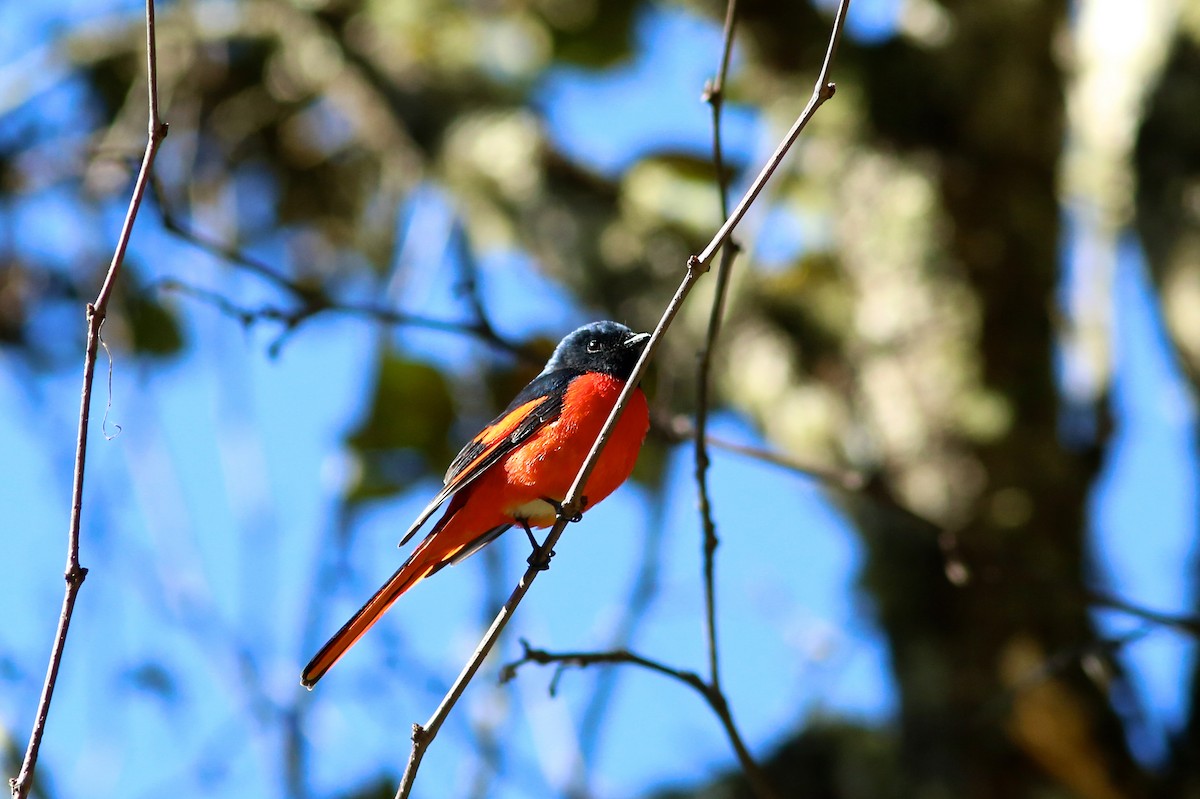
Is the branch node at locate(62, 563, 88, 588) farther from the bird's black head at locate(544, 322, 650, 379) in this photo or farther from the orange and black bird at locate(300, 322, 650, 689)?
the bird's black head at locate(544, 322, 650, 379)

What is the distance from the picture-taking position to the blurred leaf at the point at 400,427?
551 centimetres

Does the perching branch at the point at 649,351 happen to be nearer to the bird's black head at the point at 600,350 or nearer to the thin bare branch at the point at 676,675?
the thin bare branch at the point at 676,675

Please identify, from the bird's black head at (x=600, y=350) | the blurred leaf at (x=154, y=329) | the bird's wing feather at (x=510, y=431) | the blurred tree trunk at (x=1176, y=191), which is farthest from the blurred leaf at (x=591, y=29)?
the bird's wing feather at (x=510, y=431)

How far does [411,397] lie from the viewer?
5.54 metres

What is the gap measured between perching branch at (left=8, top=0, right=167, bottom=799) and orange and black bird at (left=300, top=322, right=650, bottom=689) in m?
1.32

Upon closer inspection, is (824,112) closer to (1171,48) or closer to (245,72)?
(1171,48)

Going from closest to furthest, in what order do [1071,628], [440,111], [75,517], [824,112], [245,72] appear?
[75,517]
[1071,628]
[824,112]
[440,111]
[245,72]

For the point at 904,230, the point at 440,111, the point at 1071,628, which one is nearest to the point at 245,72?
the point at 440,111

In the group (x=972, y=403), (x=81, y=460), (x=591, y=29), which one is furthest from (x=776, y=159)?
(x=591, y=29)

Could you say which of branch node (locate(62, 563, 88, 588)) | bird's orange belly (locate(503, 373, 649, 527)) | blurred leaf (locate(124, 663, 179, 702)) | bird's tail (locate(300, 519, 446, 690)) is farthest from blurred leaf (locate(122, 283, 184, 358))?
branch node (locate(62, 563, 88, 588))

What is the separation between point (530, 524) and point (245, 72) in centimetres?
460

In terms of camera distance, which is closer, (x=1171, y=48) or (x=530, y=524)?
(x=530, y=524)

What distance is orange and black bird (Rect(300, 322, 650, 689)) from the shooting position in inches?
130

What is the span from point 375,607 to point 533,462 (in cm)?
60
